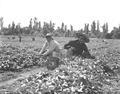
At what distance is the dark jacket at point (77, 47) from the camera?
37.6 feet

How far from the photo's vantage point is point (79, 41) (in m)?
11.5

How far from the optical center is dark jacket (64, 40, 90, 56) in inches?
451

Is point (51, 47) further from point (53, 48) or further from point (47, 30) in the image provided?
point (47, 30)

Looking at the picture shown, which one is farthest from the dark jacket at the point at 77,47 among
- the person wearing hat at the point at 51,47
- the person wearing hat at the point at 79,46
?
the person wearing hat at the point at 51,47

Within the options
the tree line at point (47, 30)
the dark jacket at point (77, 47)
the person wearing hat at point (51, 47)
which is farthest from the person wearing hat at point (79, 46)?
the tree line at point (47, 30)

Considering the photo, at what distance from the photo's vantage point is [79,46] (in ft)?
37.5

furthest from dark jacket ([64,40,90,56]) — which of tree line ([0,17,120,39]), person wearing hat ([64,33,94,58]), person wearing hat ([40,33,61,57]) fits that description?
tree line ([0,17,120,39])

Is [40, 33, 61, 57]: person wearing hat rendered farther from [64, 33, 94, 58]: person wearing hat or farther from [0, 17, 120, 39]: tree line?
[0, 17, 120, 39]: tree line

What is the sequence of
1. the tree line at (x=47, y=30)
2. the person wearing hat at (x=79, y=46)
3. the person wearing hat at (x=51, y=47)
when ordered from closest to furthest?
the person wearing hat at (x=51, y=47), the person wearing hat at (x=79, y=46), the tree line at (x=47, y=30)

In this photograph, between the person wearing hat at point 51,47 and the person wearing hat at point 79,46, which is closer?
the person wearing hat at point 51,47

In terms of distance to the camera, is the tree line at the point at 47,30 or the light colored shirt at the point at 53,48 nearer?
the light colored shirt at the point at 53,48

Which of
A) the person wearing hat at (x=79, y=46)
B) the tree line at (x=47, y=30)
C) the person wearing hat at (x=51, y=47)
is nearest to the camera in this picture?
the person wearing hat at (x=51, y=47)

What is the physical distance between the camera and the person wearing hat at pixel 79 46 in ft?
37.5

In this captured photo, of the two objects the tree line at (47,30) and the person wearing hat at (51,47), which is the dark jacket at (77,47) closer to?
the person wearing hat at (51,47)
